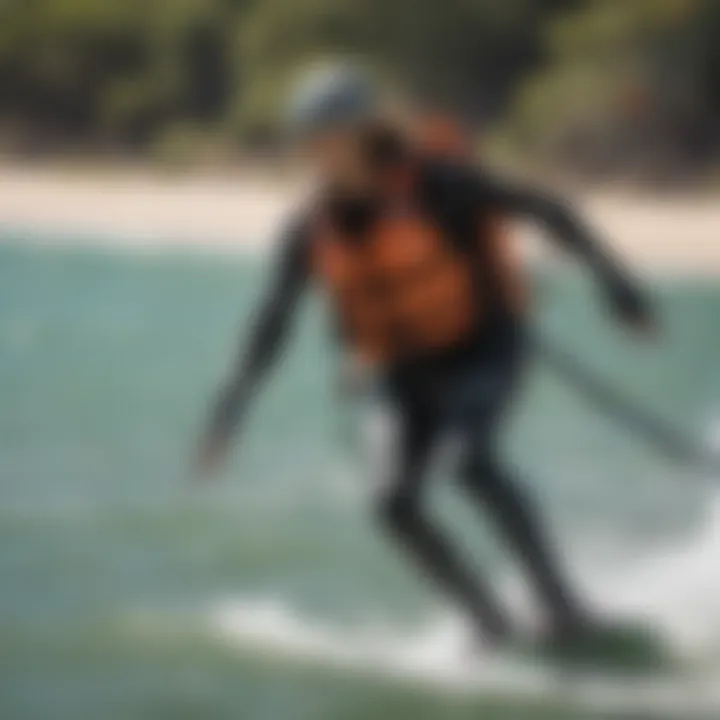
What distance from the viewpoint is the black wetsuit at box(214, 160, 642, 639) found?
1.14 meters

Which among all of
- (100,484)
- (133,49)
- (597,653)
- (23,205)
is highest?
(133,49)

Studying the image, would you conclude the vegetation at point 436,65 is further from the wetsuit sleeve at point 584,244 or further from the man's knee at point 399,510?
the man's knee at point 399,510

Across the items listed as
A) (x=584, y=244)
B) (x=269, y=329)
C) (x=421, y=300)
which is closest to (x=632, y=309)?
(x=584, y=244)

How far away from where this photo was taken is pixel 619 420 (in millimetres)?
1163

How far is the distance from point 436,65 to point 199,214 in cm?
22

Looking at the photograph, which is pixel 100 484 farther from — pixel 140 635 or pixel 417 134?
pixel 417 134

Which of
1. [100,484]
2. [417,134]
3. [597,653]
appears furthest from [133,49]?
[597,653]

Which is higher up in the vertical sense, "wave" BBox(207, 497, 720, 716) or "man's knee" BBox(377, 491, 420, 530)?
"man's knee" BBox(377, 491, 420, 530)

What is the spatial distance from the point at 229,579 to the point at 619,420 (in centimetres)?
33

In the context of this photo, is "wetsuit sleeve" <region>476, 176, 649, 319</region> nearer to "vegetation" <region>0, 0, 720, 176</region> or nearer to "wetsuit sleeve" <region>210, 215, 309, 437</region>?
"vegetation" <region>0, 0, 720, 176</region>

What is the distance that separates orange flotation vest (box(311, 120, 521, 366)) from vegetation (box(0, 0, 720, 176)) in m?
0.10

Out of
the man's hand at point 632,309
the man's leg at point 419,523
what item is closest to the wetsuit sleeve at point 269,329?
the man's leg at point 419,523

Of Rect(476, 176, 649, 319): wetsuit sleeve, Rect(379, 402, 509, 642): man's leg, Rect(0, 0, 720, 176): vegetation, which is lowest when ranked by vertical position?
Rect(379, 402, 509, 642): man's leg

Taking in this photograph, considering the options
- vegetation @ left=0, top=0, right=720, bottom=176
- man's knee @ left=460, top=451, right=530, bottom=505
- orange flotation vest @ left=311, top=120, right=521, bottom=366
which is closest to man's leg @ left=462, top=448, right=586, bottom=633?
man's knee @ left=460, top=451, right=530, bottom=505
